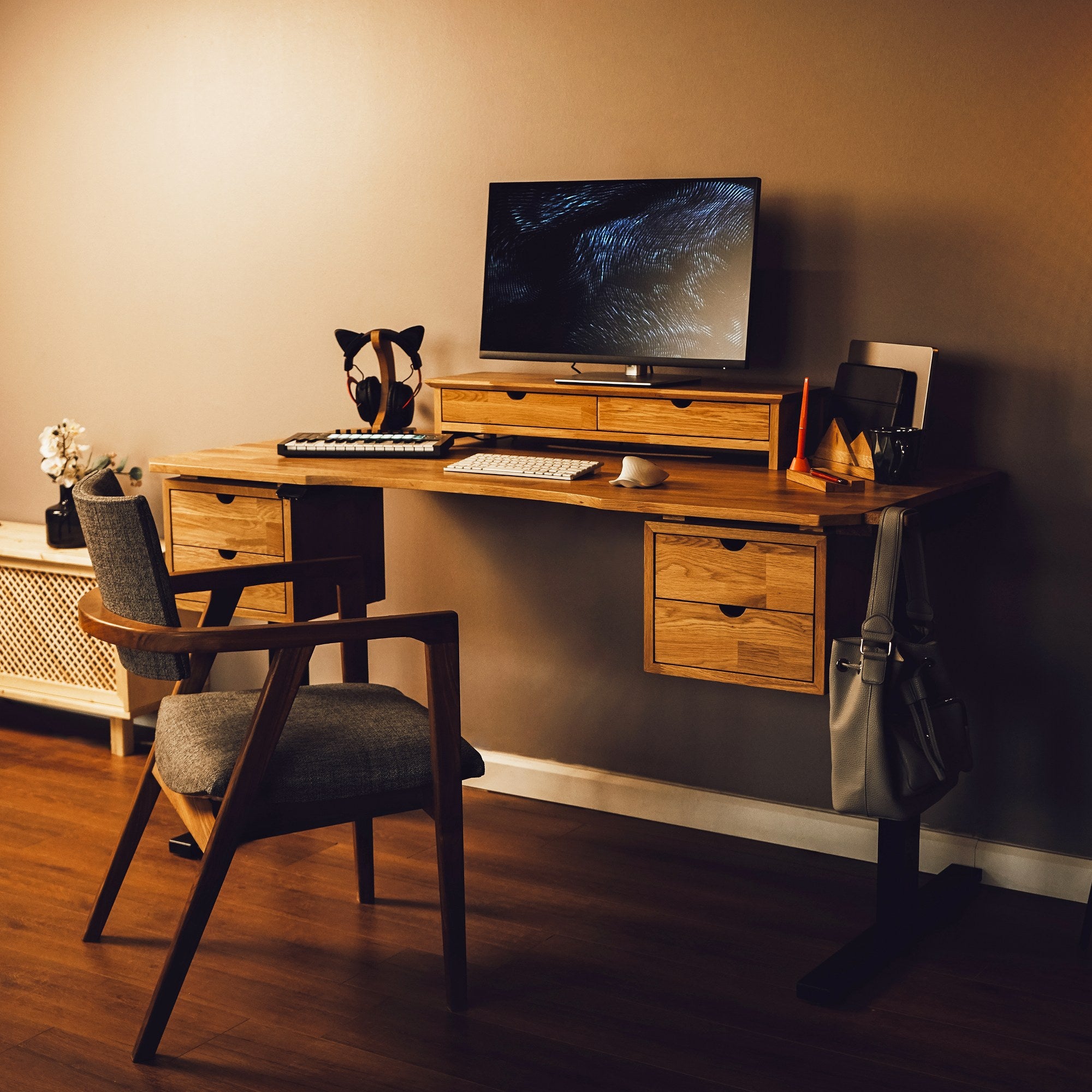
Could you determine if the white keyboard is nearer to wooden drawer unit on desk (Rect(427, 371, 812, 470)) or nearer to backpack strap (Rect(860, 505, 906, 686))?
wooden drawer unit on desk (Rect(427, 371, 812, 470))

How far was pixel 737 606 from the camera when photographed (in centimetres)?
225

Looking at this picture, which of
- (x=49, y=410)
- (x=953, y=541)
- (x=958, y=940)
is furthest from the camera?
(x=49, y=410)

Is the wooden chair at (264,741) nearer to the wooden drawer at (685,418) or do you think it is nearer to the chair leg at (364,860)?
the chair leg at (364,860)

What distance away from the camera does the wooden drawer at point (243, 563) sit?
2650 mm

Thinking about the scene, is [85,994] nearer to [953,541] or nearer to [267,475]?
[267,475]

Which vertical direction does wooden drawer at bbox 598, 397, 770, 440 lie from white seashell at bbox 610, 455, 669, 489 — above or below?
above

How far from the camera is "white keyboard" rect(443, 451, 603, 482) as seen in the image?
2.46m

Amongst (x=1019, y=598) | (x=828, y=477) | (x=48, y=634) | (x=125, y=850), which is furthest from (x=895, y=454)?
(x=48, y=634)

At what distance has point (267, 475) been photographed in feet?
8.47

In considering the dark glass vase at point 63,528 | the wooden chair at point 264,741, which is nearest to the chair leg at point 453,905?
the wooden chair at point 264,741

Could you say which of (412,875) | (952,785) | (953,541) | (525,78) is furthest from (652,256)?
(412,875)

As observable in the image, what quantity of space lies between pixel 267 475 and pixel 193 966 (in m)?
0.95

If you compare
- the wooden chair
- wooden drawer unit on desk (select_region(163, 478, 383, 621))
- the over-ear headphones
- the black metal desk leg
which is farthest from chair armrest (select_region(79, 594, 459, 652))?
the over-ear headphones

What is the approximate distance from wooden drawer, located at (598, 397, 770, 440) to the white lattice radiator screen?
1.63 metres
